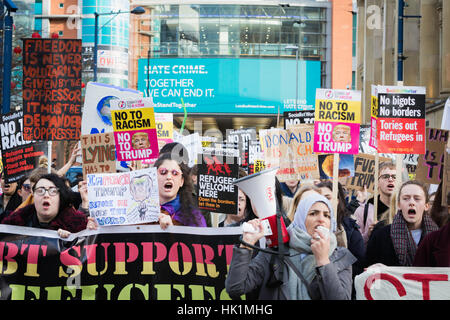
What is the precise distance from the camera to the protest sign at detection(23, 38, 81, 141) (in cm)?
1052

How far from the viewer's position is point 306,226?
472cm

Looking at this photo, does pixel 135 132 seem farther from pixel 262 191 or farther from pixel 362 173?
pixel 362 173

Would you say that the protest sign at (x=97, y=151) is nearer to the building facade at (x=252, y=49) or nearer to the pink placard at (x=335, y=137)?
the pink placard at (x=335, y=137)

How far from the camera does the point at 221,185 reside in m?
6.44

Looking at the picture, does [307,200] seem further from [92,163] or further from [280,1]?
[280,1]

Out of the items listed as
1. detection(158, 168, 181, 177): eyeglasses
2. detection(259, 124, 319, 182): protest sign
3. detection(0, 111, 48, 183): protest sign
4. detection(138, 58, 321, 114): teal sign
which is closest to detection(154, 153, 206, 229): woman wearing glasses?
detection(158, 168, 181, 177): eyeglasses

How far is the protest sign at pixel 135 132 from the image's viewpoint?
811 centimetres

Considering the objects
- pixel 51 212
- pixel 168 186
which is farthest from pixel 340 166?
pixel 51 212

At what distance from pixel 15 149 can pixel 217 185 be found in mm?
3846

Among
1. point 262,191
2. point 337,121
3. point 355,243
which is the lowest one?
point 355,243

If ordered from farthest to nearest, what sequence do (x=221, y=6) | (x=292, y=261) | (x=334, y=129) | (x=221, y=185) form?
1. (x=221, y=6)
2. (x=334, y=129)
3. (x=221, y=185)
4. (x=292, y=261)

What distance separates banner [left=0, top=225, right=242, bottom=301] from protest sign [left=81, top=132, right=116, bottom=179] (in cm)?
218
